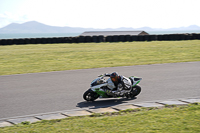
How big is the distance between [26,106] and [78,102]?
1498 mm

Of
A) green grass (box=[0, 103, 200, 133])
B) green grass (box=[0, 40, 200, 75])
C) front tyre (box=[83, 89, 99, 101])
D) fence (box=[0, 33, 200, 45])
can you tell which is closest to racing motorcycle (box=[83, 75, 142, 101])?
front tyre (box=[83, 89, 99, 101])

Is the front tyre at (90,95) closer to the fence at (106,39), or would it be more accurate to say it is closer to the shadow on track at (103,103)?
the shadow on track at (103,103)

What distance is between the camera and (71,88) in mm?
10906

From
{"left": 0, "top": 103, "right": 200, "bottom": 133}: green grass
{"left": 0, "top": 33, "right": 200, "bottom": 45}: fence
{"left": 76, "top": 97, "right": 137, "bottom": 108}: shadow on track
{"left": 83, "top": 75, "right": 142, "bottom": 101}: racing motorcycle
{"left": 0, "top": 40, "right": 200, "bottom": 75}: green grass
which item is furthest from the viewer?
{"left": 0, "top": 33, "right": 200, "bottom": 45}: fence

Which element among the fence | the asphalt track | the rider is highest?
the fence

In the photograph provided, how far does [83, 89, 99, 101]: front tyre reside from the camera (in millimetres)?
9039

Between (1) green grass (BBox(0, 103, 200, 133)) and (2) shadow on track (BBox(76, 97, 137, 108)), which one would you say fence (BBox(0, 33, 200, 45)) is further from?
(1) green grass (BBox(0, 103, 200, 133))

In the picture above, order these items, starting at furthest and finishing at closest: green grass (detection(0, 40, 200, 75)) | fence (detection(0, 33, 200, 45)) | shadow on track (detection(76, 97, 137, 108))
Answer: fence (detection(0, 33, 200, 45)) < green grass (detection(0, 40, 200, 75)) < shadow on track (detection(76, 97, 137, 108))

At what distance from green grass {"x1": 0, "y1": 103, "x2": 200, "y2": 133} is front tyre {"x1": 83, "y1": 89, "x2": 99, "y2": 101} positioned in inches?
67.3

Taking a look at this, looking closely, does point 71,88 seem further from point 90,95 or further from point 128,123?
point 128,123

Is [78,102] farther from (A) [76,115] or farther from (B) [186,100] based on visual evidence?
(B) [186,100]

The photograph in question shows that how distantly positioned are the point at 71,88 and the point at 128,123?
470 centimetres

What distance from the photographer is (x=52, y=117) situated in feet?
24.0

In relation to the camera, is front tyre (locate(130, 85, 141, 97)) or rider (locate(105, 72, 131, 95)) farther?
front tyre (locate(130, 85, 141, 97))
